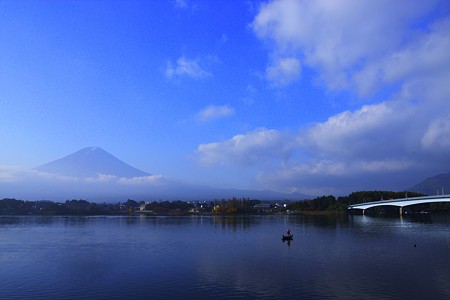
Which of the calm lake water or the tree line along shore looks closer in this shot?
the calm lake water

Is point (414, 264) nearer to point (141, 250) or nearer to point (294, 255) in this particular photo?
point (294, 255)

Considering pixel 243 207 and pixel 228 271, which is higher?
pixel 243 207

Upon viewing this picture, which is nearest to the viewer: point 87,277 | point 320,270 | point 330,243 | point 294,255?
point 87,277

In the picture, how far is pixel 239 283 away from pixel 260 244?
12319mm

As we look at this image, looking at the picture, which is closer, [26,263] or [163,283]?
[163,283]

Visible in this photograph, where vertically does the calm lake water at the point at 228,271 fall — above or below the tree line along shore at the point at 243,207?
below

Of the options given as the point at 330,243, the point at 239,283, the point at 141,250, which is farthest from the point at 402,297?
the point at 141,250

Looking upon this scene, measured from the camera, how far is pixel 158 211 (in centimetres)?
9925

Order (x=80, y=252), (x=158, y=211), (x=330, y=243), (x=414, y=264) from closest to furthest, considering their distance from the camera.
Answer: (x=414, y=264)
(x=80, y=252)
(x=330, y=243)
(x=158, y=211)

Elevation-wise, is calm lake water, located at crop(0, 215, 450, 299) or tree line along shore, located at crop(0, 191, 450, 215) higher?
tree line along shore, located at crop(0, 191, 450, 215)

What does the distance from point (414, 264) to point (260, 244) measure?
10.6 metres

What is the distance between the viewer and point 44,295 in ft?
43.8

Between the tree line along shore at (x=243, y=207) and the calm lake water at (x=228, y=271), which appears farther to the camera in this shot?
the tree line along shore at (x=243, y=207)

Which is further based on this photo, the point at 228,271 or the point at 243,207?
the point at 243,207
